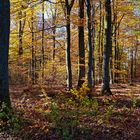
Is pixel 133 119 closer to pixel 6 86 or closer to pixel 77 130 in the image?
pixel 77 130

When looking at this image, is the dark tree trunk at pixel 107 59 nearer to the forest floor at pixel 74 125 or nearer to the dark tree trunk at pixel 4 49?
the forest floor at pixel 74 125

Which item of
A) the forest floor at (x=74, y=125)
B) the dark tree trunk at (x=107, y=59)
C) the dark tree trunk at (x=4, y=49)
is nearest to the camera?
the forest floor at (x=74, y=125)

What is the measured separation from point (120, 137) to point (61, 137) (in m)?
1.45

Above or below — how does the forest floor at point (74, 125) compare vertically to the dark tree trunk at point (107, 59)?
below

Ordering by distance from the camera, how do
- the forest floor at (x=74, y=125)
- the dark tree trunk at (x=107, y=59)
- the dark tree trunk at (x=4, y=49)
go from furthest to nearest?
the dark tree trunk at (x=107, y=59) < the dark tree trunk at (x=4, y=49) < the forest floor at (x=74, y=125)

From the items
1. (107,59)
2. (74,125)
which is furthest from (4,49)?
(107,59)

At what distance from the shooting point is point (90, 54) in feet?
48.2

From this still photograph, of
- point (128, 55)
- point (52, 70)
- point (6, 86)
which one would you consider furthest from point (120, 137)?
point (128, 55)

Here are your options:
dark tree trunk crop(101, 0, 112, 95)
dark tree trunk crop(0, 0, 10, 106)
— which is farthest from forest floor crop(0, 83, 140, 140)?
dark tree trunk crop(101, 0, 112, 95)

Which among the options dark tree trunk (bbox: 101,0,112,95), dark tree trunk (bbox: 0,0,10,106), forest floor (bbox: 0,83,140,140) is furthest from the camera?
dark tree trunk (bbox: 101,0,112,95)

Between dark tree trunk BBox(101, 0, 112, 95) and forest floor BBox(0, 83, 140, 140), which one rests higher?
dark tree trunk BBox(101, 0, 112, 95)

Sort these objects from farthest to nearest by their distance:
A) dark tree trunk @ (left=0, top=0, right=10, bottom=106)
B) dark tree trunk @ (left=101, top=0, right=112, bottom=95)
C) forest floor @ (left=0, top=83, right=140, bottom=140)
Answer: dark tree trunk @ (left=101, top=0, right=112, bottom=95)
dark tree trunk @ (left=0, top=0, right=10, bottom=106)
forest floor @ (left=0, top=83, right=140, bottom=140)

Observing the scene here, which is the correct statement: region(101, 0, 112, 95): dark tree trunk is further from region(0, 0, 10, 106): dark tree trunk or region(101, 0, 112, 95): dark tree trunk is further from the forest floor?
region(0, 0, 10, 106): dark tree trunk

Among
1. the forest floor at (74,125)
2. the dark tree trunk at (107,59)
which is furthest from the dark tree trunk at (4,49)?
the dark tree trunk at (107,59)
